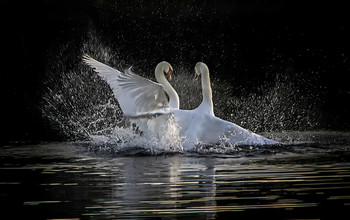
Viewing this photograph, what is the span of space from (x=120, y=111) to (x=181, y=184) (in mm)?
6925

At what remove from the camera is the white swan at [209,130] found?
376 inches

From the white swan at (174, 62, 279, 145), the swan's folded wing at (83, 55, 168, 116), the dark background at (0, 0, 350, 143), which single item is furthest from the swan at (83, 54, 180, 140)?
the dark background at (0, 0, 350, 143)

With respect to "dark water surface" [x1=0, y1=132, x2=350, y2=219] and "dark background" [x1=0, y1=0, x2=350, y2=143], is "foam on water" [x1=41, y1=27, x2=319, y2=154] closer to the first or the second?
"dark background" [x1=0, y1=0, x2=350, y2=143]

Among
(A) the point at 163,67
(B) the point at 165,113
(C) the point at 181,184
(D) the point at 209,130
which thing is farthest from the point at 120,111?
Answer: (C) the point at 181,184

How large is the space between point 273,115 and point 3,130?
4482mm

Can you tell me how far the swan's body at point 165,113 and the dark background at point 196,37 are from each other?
20.5 feet

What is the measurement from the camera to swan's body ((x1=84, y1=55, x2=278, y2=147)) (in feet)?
31.5

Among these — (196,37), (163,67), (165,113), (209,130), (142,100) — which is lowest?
(209,130)

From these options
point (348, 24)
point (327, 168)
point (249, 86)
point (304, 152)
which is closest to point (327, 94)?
point (249, 86)

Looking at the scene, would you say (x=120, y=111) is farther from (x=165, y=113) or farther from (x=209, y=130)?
(x=209, y=130)

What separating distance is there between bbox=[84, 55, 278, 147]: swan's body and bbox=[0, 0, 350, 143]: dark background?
20.5 ft

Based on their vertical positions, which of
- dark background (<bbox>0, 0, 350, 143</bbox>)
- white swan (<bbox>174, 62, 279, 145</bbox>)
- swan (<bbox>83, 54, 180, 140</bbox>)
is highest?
dark background (<bbox>0, 0, 350, 143</bbox>)

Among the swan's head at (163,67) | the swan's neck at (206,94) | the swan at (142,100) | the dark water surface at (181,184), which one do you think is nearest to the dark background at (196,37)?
the swan's head at (163,67)

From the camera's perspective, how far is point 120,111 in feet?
44.1
